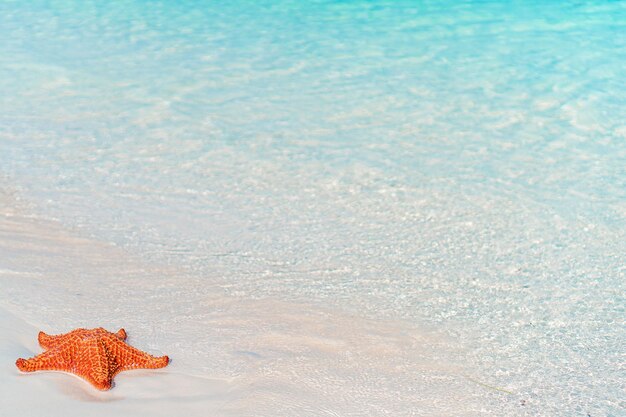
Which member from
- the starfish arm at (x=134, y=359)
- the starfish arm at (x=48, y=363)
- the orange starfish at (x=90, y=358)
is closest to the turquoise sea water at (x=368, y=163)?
the starfish arm at (x=134, y=359)

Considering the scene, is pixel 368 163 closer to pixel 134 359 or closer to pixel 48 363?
pixel 134 359

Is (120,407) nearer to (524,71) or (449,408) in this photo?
(449,408)

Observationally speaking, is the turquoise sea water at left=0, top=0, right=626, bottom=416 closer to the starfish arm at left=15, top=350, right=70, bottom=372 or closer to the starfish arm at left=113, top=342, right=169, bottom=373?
the starfish arm at left=113, top=342, right=169, bottom=373

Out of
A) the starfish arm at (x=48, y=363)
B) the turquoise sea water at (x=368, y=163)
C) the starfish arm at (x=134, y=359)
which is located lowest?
the turquoise sea water at (x=368, y=163)

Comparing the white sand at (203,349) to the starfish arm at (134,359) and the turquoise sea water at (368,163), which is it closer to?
the starfish arm at (134,359)

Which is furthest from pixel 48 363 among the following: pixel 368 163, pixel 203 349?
pixel 368 163

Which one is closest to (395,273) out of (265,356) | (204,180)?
(265,356)

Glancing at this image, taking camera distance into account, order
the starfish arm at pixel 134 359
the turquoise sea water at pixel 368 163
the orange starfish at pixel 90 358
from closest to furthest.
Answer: the orange starfish at pixel 90 358
the starfish arm at pixel 134 359
the turquoise sea water at pixel 368 163

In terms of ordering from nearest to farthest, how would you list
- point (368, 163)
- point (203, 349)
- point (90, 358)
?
1. point (90, 358)
2. point (203, 349)
3. point (368, 163)
